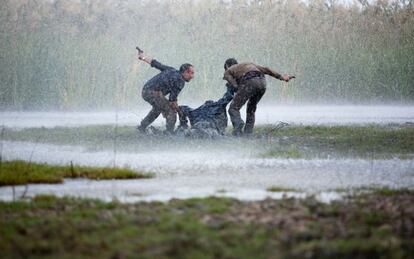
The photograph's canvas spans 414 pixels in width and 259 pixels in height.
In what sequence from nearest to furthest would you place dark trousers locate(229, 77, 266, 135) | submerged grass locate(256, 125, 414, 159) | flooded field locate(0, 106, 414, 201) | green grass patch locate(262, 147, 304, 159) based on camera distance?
flooded field locate(0, 106, 414, 201)
green grass patch locate(262, 147, 304, 159)
submerged grass locate(256, 125, 414, 159)
dark trousers locate(229, 77, 266, 135)

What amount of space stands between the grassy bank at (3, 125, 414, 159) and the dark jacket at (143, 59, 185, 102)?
1135mm

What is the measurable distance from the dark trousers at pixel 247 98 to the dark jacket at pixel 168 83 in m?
1.30

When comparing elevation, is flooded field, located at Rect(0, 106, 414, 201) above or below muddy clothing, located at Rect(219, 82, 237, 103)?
below

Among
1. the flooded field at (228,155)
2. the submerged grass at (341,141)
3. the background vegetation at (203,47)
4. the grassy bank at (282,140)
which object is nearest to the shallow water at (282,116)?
the flooded field at (228,155)

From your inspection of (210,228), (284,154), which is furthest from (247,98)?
(210,228)

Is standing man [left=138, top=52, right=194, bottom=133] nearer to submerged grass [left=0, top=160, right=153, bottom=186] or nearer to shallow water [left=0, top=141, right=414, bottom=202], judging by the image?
shallow water [left=0, top=141, right=414, bottom=202]

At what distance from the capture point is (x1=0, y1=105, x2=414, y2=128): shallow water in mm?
25938

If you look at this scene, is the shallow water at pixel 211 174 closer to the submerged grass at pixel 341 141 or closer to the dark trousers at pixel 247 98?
the submerged grass at pixel 341 141

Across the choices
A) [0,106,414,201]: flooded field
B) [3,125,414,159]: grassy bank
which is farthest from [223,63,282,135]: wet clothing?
[0,106,414,201]: flooded field

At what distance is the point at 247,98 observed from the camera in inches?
901

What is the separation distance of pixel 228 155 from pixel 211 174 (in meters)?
3.32

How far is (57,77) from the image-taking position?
29672 mm

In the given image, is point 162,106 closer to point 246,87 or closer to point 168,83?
point 168,83

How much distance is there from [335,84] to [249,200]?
19929 millimetres
